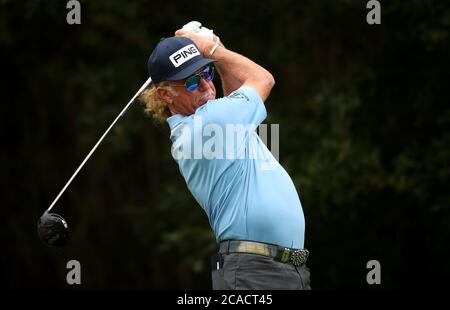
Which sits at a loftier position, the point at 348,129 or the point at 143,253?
the point at 348,129

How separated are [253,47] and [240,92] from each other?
618 centimetres

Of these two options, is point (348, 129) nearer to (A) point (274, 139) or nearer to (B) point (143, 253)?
(A) point (274, 139)

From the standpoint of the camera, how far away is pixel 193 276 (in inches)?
489

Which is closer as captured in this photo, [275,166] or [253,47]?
[275,166]

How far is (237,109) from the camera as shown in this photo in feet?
14.6

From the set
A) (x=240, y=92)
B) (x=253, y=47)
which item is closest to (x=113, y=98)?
(x=253, y=47)

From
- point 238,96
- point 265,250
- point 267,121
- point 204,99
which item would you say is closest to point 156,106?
point 204,99

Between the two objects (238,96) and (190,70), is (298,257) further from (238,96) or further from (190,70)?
(190,70)

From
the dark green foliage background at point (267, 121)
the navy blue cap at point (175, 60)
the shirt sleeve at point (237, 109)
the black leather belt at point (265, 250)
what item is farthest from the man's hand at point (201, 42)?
the dark green foliage background at point (267, 121)

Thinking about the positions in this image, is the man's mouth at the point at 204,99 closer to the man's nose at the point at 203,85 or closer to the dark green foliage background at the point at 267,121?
the man's nose at the point at 203,85

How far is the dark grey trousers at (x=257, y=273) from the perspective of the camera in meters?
4.36

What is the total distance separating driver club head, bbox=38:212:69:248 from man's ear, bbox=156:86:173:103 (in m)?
0.84
